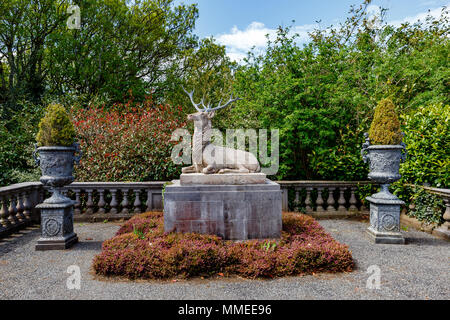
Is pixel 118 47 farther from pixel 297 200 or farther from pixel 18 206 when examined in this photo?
pixel 297 200

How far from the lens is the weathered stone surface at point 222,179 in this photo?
4922mm

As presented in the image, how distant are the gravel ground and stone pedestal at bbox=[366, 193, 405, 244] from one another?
0.36m

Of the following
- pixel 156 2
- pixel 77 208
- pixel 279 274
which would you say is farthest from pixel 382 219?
pixel 156 2

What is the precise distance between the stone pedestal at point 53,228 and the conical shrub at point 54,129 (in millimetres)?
1262

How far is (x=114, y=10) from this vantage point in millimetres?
14930

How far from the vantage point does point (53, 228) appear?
5121 millimetres

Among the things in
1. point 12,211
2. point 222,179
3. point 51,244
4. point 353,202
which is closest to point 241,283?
point 222,179

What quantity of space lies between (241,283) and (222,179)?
1.90 meters

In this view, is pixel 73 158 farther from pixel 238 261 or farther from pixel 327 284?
pixel 327 284

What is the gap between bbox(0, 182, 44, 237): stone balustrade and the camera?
5980 millimetres

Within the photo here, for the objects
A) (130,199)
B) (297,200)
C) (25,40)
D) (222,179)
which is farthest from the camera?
(25,40)

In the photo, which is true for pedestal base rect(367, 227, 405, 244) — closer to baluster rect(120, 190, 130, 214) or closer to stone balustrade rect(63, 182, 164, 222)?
stone balustrade rect(63, 182, 164, 222)

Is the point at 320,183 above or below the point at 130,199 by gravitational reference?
above

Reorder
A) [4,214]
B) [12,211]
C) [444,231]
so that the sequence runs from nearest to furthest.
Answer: [444,231] → [4,214] → [12,211]
